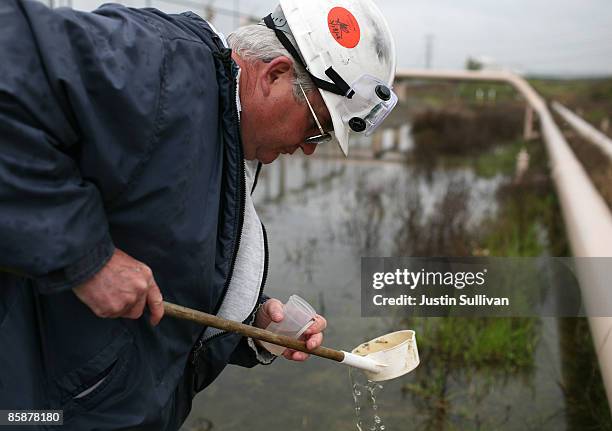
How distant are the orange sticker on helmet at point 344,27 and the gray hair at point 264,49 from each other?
0.46 feet

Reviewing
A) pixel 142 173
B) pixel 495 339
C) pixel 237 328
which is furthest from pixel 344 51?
pixel 495 339

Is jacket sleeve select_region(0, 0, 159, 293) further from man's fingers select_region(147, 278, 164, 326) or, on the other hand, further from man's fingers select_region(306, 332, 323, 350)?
man's fingers select_region(306, 332, 323, 350)

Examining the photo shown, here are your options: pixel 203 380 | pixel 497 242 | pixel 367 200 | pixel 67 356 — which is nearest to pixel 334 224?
pixel 367 200

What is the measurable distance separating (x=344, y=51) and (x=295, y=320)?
0.87 metres

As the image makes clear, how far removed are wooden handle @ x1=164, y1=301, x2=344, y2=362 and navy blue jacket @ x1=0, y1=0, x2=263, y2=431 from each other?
0.08 meters

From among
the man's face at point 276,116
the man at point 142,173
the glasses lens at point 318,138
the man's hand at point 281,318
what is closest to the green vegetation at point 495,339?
the man's hand at point 281,318

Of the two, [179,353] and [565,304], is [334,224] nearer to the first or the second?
[565,304]

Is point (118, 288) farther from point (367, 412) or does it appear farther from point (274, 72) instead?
point (367, 412)

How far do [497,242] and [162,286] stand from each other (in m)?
4.84

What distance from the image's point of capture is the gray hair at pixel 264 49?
1.73m

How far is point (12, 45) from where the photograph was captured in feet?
4.07

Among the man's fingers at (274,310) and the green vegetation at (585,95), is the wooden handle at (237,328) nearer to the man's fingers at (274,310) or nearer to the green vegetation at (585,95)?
the man's fingers at (274,310)

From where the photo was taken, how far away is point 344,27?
5.88 ft

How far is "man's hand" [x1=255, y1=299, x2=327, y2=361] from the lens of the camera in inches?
79.1
